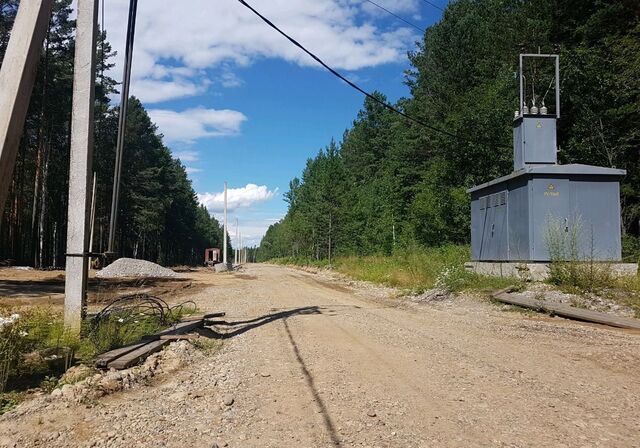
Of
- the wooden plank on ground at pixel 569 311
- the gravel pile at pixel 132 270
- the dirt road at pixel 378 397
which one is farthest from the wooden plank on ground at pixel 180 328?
the gravel pile at pixel 132 270

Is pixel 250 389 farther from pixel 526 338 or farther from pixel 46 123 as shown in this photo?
pixel 46 123

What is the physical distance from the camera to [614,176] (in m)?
15.4

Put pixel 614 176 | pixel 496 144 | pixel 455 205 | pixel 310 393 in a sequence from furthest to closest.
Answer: pixel 455 205 → pixel 496 144 → pixel 614 176 → pixel 310 393

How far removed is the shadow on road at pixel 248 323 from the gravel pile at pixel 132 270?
20.2m

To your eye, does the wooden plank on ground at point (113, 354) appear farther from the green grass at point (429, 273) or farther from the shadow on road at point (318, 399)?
the green grass at point (429, 273)

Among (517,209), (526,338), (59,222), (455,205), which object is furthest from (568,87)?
(59,222)

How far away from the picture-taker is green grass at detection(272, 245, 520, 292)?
1633 cm

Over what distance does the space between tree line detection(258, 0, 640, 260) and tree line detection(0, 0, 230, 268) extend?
68.8 feet

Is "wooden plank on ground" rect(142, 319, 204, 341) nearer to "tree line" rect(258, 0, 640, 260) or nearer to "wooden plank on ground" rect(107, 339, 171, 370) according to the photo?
"wooden plank on ground" rect(107, 339, 171, 370)

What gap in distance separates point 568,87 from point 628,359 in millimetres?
21568

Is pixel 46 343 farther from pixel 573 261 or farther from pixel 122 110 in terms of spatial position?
pixel 573 261

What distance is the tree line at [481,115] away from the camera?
2370 cm

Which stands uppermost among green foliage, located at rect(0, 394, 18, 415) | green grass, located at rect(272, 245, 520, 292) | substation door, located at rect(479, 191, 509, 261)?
substation door, located at rect(479, 191, 509, 261)

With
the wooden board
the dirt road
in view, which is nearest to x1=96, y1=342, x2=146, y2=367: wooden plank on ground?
the wooden board
